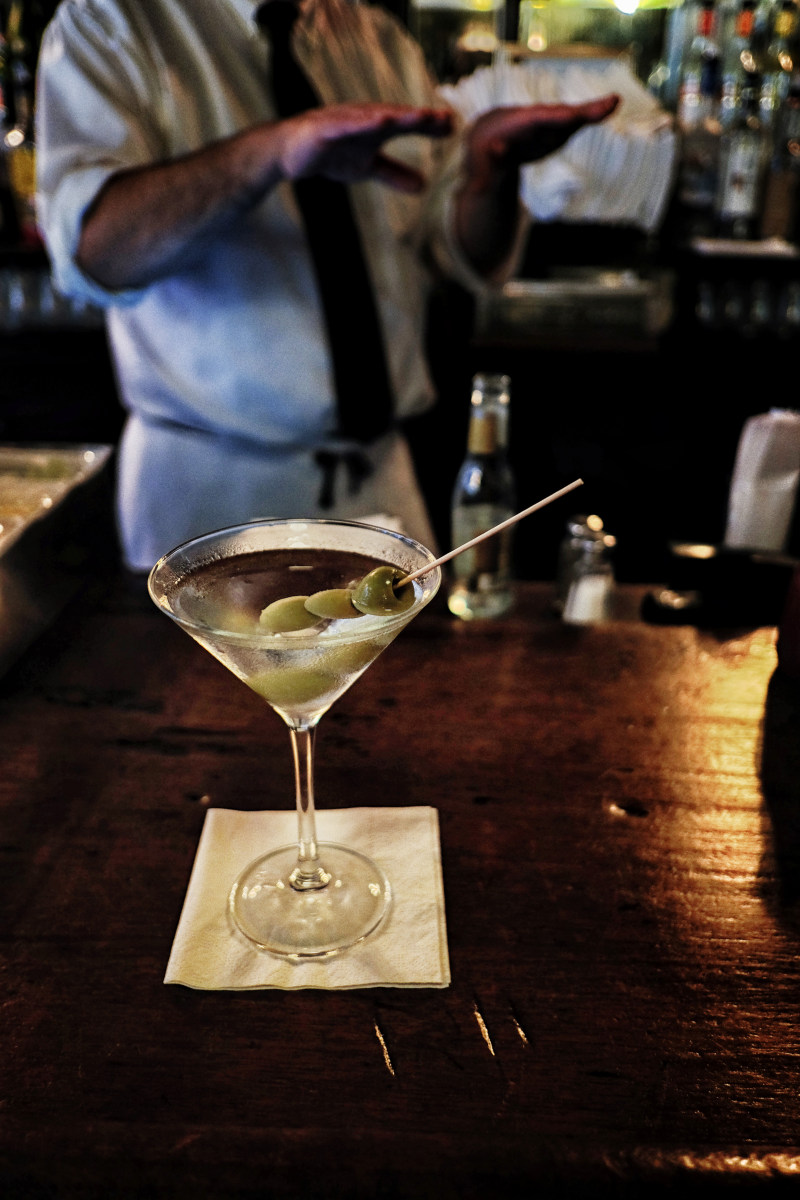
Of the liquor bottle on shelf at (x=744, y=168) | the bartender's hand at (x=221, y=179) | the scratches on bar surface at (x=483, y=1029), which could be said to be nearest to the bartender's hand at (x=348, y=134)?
the bartender's hand at (x=221, y=179)

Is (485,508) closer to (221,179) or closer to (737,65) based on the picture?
(221,179)

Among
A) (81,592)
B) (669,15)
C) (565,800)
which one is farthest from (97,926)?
(669,15)

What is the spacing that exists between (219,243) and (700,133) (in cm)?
258

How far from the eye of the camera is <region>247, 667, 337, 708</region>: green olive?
0.73 m

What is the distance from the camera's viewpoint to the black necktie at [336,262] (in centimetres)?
175

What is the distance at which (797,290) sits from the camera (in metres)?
3.46

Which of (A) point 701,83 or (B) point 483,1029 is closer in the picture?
(B) point 483,1029

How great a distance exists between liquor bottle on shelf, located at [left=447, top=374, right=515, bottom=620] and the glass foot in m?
0.56

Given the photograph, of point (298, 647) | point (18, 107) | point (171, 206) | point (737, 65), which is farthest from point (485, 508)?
point (737, 65)

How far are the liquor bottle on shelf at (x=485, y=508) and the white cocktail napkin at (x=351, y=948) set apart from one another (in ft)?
→ 1.65

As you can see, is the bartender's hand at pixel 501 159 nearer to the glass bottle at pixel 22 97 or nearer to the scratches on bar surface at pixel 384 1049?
the scratches on bar surface at pixel 384 1049

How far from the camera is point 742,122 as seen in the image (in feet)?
11.3

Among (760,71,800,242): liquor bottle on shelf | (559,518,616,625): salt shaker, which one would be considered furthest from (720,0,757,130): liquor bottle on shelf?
(559,518,616,625): salt shaker

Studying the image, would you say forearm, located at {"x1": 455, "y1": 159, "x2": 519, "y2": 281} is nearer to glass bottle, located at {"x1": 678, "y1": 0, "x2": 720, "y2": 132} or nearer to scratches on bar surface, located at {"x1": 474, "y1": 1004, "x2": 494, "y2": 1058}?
scratches on bar surface, located at {"x1": 474, "y1": 1004, "x2": 494, "y2": 1058}
